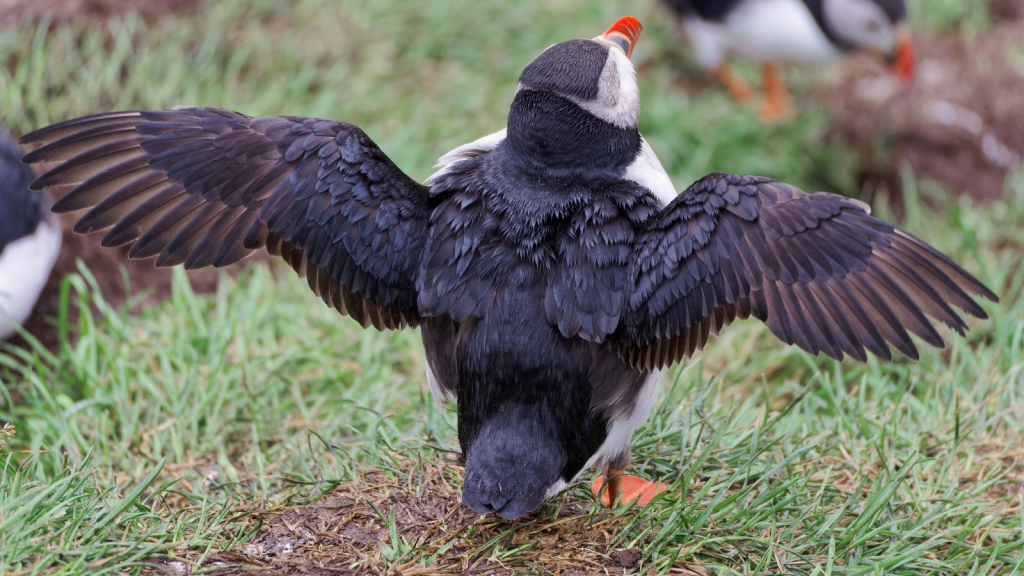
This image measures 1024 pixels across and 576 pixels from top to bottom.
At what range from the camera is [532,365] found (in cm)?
267

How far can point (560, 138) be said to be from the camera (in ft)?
9.09

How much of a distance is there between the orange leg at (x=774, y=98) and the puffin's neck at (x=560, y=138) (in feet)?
14.7

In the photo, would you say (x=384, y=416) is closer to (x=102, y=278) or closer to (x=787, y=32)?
(x=102, y=278)

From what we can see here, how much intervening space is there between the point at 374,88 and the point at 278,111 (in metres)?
0.80

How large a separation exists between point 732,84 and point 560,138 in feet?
16.9

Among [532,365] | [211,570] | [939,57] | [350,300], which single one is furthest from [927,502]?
[939,57]

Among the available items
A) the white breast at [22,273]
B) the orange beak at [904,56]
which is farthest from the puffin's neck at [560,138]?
the orange beak at [904,56]

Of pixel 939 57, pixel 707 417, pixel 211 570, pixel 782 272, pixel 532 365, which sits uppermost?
pixel 939 57

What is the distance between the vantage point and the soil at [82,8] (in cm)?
575

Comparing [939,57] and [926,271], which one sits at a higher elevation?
[939,57]

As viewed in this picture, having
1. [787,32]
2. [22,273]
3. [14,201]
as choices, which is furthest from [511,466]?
[787,32]

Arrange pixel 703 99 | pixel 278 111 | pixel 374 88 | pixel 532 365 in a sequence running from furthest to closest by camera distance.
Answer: pixel 703 99 < pixel 374 88 < pixel 278 111 < pixel 532 365

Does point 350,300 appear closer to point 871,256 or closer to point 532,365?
point 532,365

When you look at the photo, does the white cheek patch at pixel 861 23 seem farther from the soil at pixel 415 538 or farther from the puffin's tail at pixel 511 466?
the puffin's tail at pixel 511 466
